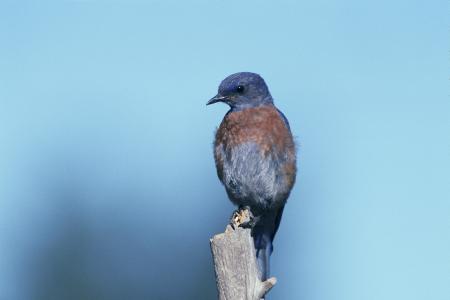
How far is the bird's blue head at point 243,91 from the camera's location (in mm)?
4520

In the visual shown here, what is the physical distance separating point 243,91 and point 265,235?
932 mm

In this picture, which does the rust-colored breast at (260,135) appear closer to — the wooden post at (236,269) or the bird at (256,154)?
the bird at (256,154)

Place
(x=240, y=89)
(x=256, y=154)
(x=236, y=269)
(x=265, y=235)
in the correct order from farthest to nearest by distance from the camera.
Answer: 1. (x=265, y=235)
2. (x=240, y=89)
3. (x=256, y=154)
4. (x=236, y=269)

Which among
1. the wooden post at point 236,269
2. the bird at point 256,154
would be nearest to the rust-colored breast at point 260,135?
the bird at point 256,154

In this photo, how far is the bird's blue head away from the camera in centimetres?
452

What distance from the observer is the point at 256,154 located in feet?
14.5

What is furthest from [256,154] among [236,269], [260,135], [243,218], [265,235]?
[236,269]

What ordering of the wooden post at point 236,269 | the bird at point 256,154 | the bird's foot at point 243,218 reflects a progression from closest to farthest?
the wooden post at point 236,269 < the bird's foot at point 243,218 < the bird at point 256,154

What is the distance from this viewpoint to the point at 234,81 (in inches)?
178

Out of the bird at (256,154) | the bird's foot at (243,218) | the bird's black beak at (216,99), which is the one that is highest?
the bird's black beak at (216,99)

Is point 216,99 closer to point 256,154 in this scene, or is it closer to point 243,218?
point 256,154

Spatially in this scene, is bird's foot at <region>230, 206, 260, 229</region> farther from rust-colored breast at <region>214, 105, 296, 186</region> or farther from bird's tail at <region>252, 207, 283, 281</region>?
rust-colored breast at <region>214, 105, 296, 186</region>

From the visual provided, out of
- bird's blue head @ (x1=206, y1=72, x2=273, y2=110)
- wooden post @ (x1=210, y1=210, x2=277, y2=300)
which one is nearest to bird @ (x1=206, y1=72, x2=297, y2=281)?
bird's blue head @ (x1=206, y1=72, x2=273, y2=110)

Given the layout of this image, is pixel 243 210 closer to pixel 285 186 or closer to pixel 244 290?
pixel 285 186
